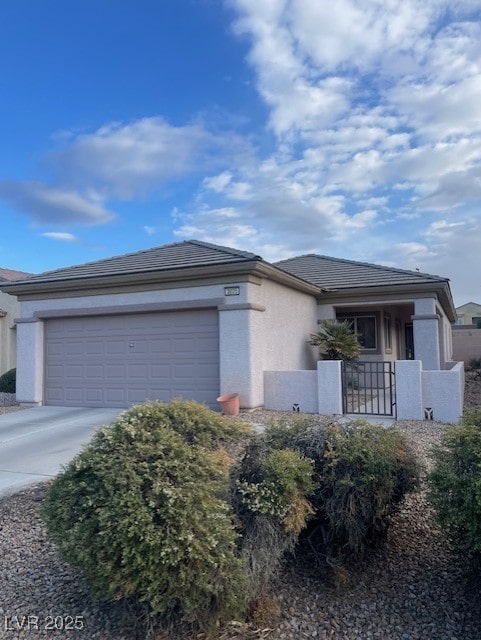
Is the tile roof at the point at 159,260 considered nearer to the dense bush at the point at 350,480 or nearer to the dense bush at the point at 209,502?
the dense bush at the point at 350,480

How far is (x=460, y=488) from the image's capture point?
11.1 ft

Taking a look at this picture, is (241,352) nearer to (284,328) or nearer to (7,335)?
(284,328)

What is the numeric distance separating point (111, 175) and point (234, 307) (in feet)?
25.1

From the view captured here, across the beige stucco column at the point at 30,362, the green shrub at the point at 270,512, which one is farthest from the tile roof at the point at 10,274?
the green shrub at the point at 270,512

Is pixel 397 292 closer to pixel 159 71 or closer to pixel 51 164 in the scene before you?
pixel 159 71

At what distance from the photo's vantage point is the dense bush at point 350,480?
3.99 metres

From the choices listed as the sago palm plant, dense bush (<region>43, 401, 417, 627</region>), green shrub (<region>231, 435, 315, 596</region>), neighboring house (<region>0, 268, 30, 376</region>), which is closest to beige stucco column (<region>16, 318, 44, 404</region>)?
the sago palm plant

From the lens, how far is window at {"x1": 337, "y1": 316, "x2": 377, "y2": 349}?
1755 centimetres

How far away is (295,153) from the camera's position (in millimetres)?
15352

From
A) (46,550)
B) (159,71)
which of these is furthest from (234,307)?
(46,550)

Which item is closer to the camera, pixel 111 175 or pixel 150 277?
pixel 150 277

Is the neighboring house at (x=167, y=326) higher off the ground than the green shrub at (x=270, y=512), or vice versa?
the neighboring house at (x=167, y=326)

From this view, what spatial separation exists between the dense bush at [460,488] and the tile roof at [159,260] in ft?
25.0

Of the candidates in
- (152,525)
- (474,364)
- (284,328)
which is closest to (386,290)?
(284,328)
